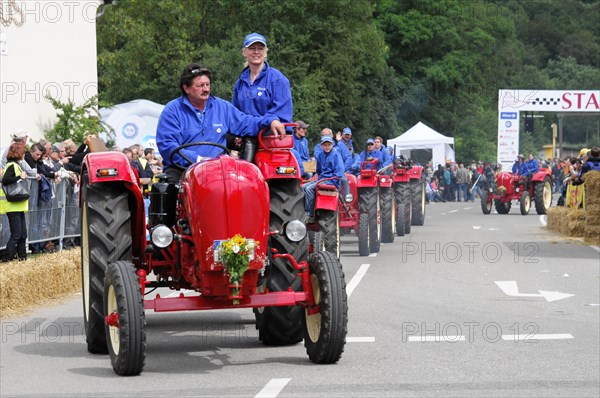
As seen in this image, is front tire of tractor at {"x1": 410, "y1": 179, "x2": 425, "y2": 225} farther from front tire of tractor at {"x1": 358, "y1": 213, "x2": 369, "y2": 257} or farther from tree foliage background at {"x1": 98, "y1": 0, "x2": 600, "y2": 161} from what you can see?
tree foliage background at {"x1": 98, "y1": 0, "x2": 600, "y2": 161}

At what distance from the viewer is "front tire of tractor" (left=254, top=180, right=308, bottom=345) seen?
9977 millimetres

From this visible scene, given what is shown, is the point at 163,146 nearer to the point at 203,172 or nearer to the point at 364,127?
the point at 203,172

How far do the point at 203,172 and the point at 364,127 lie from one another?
51256mm

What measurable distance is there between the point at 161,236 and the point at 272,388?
1.69 meters

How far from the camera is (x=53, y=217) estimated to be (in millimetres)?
19281

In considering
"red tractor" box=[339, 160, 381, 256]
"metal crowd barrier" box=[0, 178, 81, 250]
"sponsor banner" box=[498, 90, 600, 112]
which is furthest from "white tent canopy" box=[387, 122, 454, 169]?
"metal crowd barrier" box=[0, 178, 81, 250]

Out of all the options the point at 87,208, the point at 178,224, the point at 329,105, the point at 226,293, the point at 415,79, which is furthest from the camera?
the point at 415,79

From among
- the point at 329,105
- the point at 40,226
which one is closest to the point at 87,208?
the point at 40,226

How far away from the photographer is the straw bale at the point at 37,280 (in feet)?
44.6

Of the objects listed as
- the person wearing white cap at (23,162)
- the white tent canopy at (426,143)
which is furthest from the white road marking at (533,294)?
the white tent canopy at (426,143)

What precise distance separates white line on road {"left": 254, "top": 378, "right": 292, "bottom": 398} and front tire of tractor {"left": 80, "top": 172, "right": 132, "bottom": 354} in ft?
6.57

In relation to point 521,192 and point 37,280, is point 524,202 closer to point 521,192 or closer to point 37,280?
point 521,192

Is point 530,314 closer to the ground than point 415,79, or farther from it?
closer to the ground

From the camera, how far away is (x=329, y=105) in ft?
173
